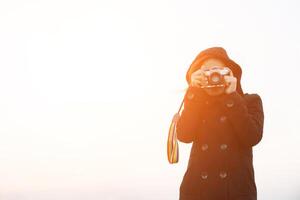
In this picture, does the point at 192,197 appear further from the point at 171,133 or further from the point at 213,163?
the point at 171,133

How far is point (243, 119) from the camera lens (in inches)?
158

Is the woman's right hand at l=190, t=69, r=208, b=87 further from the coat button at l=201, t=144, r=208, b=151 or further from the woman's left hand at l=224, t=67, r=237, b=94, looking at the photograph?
the coat button at l=201, t=144, r=208, b=151

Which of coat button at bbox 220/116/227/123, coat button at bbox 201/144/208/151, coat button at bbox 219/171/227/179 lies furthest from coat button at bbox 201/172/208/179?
coat button at bbox 220/116/227/123

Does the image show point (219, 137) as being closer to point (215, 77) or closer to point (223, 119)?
point (223, 119)

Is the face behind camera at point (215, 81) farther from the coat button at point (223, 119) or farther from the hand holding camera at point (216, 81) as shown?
the coat button at point (223, 119)

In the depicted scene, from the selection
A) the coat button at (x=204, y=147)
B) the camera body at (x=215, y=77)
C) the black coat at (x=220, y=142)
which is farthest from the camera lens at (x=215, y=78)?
the coat button at (x=204, y=147)

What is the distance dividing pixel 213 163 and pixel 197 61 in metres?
1.22

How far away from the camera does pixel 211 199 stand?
3914 millimetres

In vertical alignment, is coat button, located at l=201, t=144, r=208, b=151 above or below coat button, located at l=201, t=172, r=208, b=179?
above

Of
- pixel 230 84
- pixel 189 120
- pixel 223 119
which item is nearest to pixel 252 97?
pixel 230 84

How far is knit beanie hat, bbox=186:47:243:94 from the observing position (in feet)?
15.1

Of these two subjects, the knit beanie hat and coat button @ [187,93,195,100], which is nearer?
coat button @ [187,93,195,100]

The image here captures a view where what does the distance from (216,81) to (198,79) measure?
0.68 ft

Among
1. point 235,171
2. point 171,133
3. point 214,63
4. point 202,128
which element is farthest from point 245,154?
point 214,63
